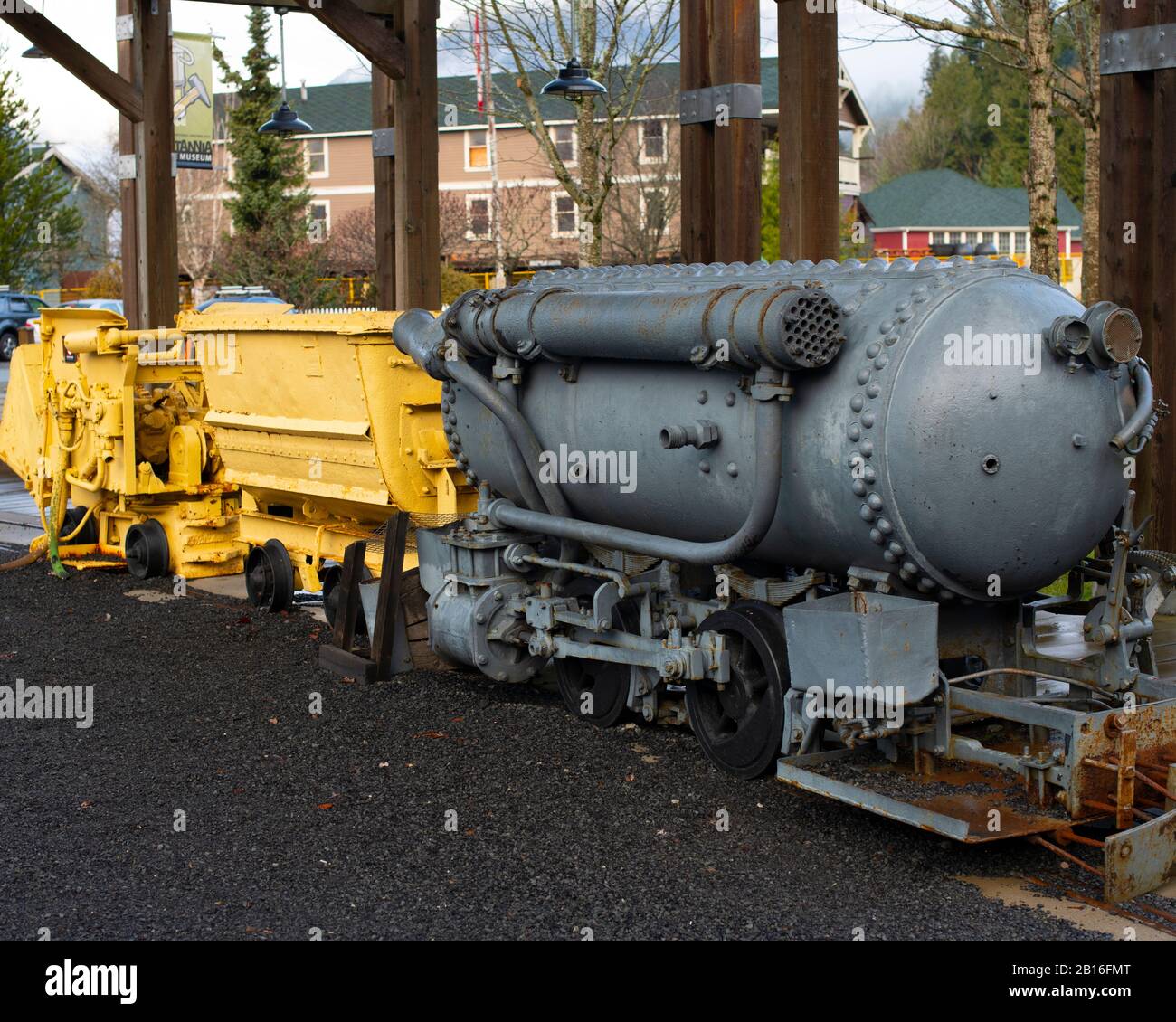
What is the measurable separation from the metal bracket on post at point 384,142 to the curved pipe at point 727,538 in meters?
5.72

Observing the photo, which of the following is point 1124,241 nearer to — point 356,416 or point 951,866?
point 951,866

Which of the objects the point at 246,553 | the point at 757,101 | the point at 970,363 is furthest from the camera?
the point at 246,553

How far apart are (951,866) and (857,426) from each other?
63.4 inches

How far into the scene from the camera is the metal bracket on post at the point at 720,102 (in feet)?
31.4

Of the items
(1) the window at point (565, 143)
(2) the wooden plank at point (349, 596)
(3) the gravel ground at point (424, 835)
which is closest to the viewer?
(3) the gravel ground at point (424, 835)

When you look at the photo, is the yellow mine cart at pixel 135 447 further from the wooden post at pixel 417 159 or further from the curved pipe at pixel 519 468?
the curved pipe at pixel 519 468

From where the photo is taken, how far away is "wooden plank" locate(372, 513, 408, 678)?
8352 millimetres

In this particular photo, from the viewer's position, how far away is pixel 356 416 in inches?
360

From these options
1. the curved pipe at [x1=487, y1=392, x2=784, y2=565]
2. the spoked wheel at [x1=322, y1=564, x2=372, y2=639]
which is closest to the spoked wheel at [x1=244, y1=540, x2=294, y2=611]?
the spoked wheel at [x1=322, y1=564, x2=372, y2=639]

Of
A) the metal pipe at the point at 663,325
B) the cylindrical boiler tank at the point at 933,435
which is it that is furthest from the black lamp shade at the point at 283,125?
the cylindrical boiler tank at the point at 933,435

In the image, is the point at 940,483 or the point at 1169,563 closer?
the point at 940,483

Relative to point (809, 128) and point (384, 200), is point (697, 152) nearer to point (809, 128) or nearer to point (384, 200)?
point (809, 128)

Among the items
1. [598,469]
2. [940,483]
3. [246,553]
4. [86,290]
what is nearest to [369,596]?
[598,469]

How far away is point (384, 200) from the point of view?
12.5 m
